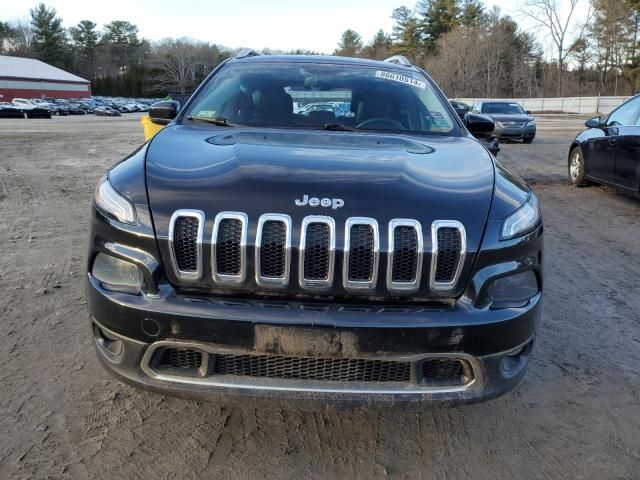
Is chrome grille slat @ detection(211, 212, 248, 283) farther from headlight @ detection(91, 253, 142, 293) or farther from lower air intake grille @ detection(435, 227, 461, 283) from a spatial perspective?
lower air intake grille @ detection(435, 227, 461, 283)

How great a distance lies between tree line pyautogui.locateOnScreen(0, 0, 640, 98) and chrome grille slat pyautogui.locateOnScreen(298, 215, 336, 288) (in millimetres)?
60479

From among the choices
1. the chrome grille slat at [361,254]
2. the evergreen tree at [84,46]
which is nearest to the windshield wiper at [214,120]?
the chrome grille slat at [361,254]

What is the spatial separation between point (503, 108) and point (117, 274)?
19.0 m

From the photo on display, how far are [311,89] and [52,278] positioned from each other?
258 cm

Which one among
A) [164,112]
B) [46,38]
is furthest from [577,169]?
[46,38]

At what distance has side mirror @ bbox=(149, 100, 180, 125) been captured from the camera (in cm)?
393

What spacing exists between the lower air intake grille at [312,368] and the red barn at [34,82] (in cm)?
8553

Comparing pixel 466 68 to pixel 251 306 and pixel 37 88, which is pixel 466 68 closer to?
pixel 37 88

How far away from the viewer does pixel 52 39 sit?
105 meters

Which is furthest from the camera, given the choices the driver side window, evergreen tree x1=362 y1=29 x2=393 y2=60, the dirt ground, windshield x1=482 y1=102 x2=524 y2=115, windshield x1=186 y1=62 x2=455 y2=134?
evergreen tree x1=362 y1=29 x2=393 y2=60

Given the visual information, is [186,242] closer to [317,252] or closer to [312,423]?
[317,252]

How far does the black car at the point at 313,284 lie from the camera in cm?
211

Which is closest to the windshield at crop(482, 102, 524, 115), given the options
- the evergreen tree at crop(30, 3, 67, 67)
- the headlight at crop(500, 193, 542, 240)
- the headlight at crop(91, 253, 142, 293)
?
the headlight at crop(500, 193, 542, 240)

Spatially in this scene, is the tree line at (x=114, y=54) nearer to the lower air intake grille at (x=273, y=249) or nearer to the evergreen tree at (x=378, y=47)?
the evergreen tree at (x=378, y=47)
